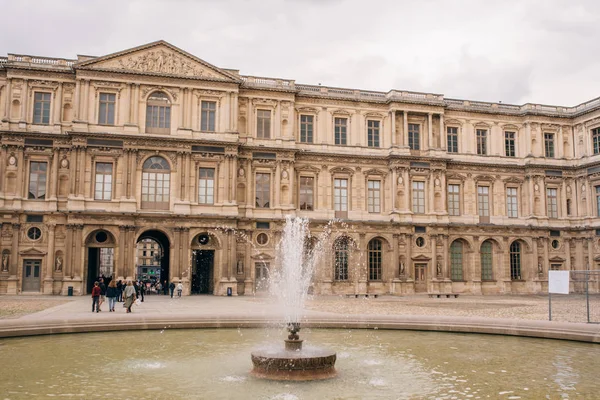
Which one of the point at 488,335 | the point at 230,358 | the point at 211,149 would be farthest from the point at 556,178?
the point at 230,358

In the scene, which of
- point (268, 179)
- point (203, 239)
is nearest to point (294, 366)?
point (203, 239)

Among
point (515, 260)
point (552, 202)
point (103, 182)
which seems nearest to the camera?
point (103, 182)

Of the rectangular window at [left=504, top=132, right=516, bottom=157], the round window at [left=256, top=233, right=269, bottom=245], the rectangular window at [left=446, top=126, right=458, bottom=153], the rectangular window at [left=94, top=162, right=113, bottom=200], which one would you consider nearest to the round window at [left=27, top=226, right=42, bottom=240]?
the rectangular window at [left=94, top=162, right=113, bottom=200]

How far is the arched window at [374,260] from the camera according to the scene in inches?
1688

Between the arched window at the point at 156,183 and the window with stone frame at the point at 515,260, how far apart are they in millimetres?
27569

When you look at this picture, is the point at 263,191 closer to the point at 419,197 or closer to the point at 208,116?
the point at 208,116

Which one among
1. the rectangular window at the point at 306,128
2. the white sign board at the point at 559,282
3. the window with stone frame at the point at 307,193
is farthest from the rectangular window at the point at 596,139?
the white sign board at the point at 559,282

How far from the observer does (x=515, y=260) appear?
46062 mm

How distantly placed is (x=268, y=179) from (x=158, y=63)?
11.1 metres

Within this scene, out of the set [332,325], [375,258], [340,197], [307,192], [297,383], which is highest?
[307,192]

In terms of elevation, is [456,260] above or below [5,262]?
Result: above

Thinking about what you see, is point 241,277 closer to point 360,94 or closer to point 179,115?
point 179,115

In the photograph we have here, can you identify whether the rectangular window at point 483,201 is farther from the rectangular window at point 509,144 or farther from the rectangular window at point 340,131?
the rectangular window at point 340,131

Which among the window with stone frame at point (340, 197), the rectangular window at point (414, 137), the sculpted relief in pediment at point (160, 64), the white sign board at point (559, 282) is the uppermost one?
the sculpted relief in pediment at point (160, 64)
